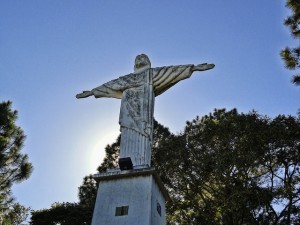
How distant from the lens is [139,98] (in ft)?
23.8

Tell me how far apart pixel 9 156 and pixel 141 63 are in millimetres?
13866

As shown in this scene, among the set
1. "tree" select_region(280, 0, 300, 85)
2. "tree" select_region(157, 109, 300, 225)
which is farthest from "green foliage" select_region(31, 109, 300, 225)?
"tree" select_region(280, 0, 300, 85)

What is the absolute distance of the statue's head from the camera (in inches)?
315

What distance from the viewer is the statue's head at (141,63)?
8008mm

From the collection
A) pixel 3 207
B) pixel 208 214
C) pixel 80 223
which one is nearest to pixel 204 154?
pixel 208 214

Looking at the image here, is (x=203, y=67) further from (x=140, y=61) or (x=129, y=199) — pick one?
(x=129, y=199)

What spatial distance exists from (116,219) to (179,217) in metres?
12.6

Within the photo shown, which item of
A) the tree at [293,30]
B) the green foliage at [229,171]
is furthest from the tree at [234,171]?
the tree at [293,30]

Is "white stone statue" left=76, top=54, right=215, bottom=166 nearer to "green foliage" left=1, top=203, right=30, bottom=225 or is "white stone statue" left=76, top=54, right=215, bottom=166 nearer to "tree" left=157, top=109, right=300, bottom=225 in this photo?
"tree" left=157, top=109, right=300, bottom=225

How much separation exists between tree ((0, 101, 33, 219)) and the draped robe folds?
12869 millimetres

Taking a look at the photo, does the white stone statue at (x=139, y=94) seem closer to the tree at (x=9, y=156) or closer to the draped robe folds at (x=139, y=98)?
the draped robe folds at (x=139, y=98)

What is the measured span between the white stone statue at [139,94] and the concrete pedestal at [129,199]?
38 cm

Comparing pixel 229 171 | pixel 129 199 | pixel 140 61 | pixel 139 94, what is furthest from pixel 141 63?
pixel 229 171

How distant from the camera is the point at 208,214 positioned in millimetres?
16406
